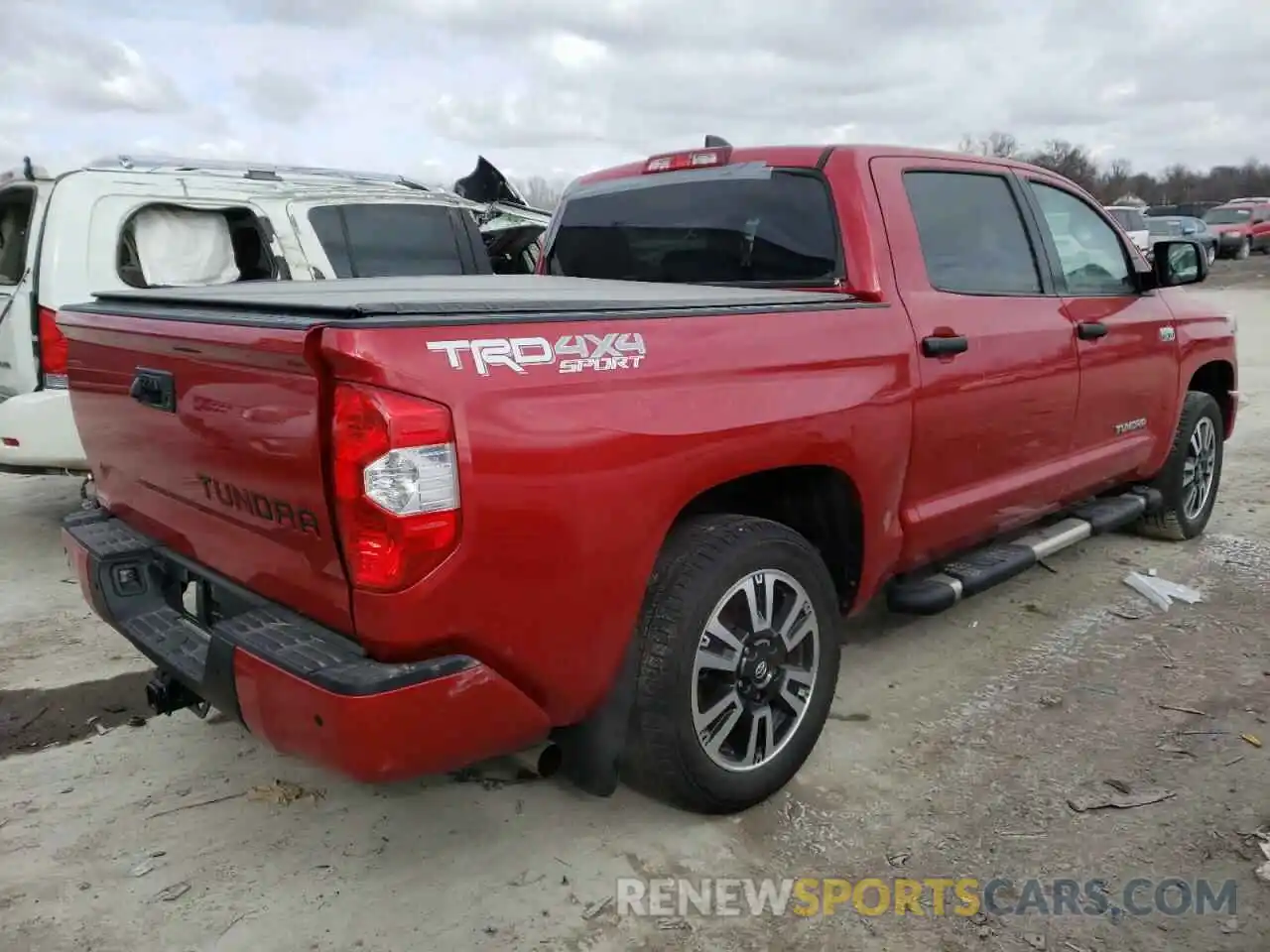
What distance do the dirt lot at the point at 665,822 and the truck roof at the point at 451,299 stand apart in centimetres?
143

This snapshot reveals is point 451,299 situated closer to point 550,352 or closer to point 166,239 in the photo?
point 550,352

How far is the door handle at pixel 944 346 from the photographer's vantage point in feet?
10.8

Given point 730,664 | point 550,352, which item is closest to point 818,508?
point 730,664

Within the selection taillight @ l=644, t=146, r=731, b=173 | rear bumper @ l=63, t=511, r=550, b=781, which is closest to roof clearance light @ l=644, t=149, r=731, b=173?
taillight @ l=644, t=146, r=731, b=173

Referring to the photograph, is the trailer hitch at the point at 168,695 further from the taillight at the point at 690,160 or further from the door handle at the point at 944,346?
the taillight at the point at 690,160

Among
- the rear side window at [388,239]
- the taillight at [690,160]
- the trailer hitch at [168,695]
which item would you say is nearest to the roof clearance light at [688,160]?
the taillight at [690,160]

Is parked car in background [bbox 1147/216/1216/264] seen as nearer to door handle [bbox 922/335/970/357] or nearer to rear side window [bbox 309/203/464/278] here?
rear side window [bbox 309/203/464/278]

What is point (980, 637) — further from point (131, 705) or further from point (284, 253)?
point (284, 253)

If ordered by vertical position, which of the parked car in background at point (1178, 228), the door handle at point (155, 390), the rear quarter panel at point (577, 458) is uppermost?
the parked car in background at point (1178, 228)

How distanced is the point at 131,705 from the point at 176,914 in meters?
1.34

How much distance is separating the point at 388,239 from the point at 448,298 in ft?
14.8

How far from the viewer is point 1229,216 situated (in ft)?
106

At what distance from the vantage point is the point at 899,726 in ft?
11.4

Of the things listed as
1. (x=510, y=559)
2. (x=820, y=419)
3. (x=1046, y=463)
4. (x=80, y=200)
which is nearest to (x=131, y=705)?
(x=510, y=559)
